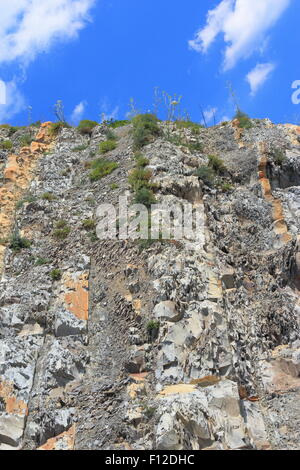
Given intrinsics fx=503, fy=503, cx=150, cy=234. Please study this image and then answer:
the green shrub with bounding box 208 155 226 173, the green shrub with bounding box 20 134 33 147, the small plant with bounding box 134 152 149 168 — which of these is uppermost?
the green shrub with bounding box 20 134 33 147

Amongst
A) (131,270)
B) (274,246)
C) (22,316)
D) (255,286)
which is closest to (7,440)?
(22,316)

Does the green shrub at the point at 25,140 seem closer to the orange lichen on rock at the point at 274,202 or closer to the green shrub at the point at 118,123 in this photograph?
the green shrub at the point at 118,123

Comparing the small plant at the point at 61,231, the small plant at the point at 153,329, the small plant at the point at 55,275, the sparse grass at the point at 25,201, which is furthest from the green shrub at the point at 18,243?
the small plant at the point at 153,329

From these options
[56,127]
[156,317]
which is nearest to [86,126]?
[56,127]

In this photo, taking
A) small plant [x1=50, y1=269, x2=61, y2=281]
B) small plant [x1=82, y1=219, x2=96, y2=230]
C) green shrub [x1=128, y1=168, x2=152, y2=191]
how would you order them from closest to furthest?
1. small plant [x1=50, y1=269, x2=61, y2=281]
2. small plant [x1=82, y1=219, x2=96, y2=230]
3. green shrub [x1=128, y1=168, x2=152, y2=191]

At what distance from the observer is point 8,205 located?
63.3 ft

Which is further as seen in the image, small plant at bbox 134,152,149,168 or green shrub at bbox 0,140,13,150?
green shrub at bbox 0,140,13,150

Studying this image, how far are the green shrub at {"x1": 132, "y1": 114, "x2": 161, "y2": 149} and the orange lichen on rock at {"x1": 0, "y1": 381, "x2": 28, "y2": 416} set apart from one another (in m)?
11.9

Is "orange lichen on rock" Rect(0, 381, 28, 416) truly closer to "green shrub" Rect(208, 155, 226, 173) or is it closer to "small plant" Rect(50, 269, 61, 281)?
"small plant" Rect(50, 269, 61, 281)

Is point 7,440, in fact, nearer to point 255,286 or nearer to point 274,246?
point 255,286

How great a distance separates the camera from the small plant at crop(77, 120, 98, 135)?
989 inches

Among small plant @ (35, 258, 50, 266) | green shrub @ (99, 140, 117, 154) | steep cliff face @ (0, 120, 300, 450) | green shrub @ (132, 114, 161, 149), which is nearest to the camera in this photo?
steep cliff face @ (0, 120, 300, 450)

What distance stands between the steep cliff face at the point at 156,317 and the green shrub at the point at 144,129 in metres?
0.95

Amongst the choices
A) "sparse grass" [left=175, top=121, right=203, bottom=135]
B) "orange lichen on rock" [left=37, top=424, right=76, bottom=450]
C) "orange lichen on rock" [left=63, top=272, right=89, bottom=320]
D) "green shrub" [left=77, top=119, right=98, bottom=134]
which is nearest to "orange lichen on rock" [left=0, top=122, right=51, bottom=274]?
"green shrub" [left=77, top=119, right=98, bottom=134]
